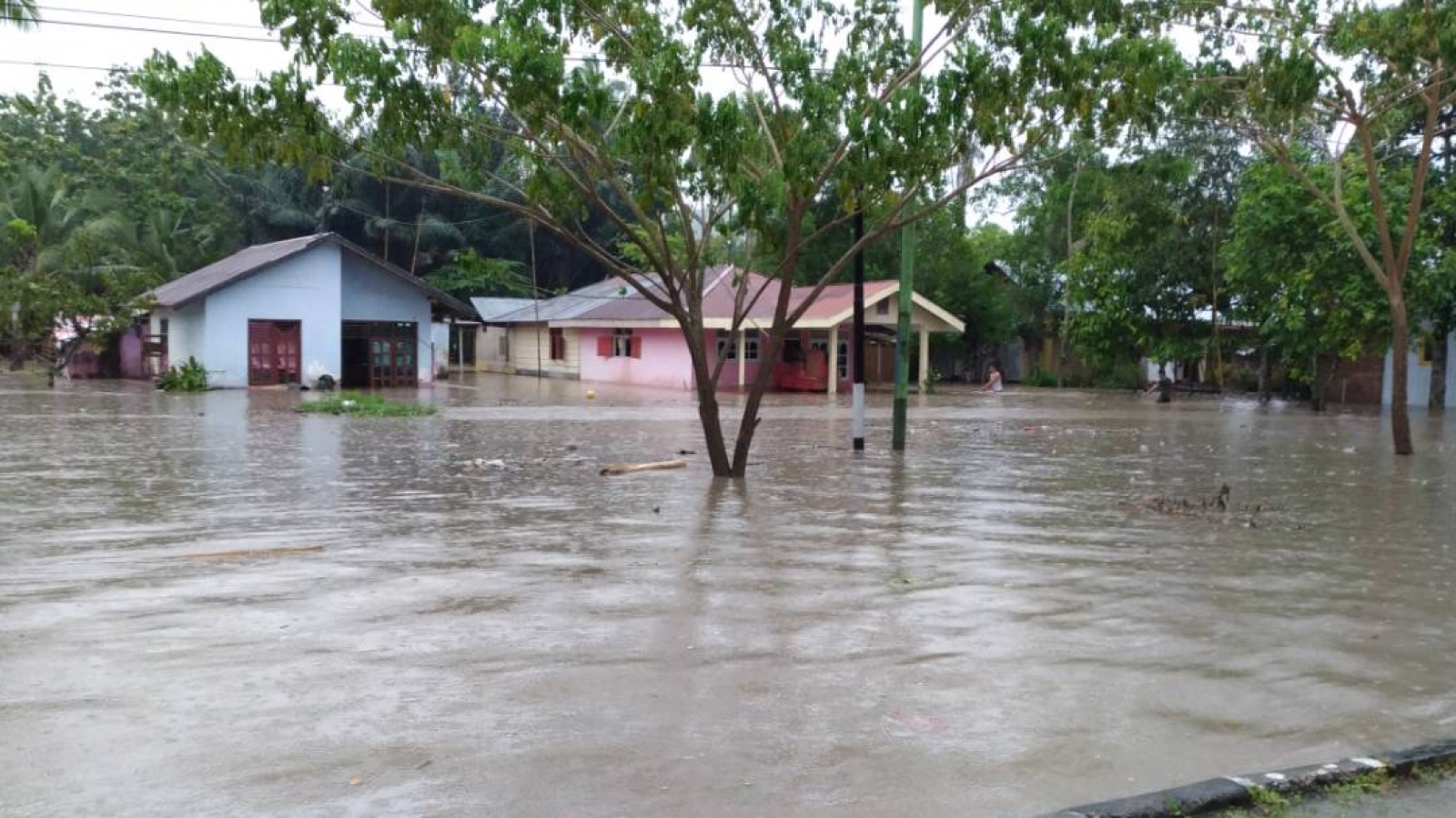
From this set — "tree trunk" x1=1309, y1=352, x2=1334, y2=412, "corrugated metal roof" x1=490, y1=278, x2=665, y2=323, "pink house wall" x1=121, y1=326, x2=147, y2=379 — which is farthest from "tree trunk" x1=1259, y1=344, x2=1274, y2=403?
"pink house wall" x1=121, y1=326, x2=147, y2=379

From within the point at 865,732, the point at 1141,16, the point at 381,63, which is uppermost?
the point at 1141,16

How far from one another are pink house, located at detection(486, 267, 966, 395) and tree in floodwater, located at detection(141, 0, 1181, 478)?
22428 mm

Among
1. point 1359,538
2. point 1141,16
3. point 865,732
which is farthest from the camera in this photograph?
point 1141,16

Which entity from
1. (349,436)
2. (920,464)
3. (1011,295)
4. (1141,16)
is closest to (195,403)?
(349,436)

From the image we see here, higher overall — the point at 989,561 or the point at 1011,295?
the point at 1011,295

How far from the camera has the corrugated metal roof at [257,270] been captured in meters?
38.8

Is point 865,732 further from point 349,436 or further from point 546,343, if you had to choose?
point 546,343

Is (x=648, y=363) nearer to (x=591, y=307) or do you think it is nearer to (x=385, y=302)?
(x=591, y=307)

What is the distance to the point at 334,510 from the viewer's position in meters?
12.8

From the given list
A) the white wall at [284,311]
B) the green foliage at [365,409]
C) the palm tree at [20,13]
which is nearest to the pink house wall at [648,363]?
the white wall at [284,311]

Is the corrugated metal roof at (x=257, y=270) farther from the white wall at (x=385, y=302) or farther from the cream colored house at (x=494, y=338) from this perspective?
the cream colored house at (x=494, y=338)

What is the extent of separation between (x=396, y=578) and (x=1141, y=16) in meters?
13.6

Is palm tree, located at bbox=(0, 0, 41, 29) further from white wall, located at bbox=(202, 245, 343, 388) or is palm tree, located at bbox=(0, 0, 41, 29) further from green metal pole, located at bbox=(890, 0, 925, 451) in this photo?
white wall, located at bbox=(202, 245, 343, 388)

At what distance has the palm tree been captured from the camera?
64.7 feet
